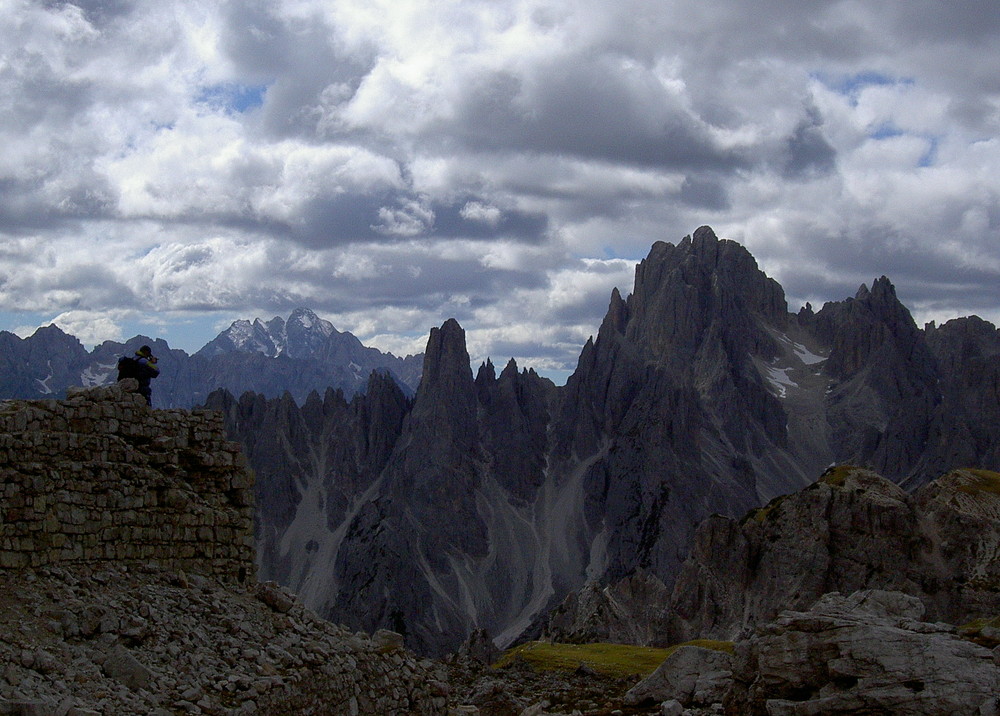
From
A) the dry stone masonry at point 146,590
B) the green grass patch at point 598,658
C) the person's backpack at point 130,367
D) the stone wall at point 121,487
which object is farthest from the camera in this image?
the green grass patch at point 598,658

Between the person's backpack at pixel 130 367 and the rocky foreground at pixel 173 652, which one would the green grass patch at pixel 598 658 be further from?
the person's backpack at pixel 130 367

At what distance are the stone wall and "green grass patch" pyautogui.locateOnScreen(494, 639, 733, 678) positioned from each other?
1890 centimetres

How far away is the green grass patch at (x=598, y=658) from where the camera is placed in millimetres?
37000

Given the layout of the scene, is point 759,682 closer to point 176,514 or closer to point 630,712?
point 630,712

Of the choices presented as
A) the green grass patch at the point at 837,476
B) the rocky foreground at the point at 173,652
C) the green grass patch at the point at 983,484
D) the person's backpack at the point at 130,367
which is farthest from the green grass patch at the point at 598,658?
the green grass patch at the point at 837,476

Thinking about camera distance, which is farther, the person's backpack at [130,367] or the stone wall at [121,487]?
the person's backpack at [130,367]

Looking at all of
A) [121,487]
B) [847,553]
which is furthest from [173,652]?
[847,553]

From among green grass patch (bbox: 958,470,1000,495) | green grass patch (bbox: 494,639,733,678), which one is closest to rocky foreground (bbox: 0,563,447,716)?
green grass patch (bbox: 494,639,733,678)

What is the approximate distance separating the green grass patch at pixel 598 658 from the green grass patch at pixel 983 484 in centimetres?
4194

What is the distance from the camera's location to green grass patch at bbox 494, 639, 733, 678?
37.0m

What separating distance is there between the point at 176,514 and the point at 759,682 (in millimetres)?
11593

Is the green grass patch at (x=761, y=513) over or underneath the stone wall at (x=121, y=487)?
underneath

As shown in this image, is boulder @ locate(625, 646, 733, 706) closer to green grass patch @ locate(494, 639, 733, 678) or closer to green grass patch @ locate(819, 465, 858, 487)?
green grass patch @ locate(494, 639, 733, 678)

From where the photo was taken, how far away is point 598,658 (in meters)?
41.7
